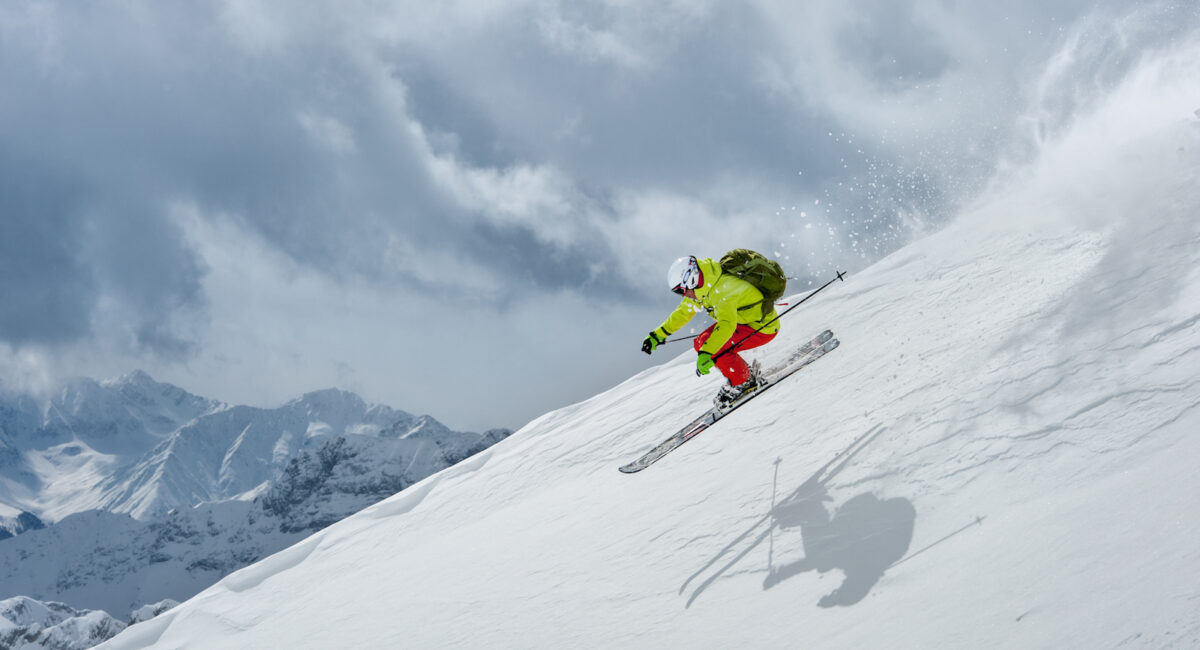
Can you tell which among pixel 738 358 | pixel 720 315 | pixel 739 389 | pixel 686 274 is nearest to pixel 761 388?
pixel 739 389

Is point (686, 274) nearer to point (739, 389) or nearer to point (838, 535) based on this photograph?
point (739, 389)

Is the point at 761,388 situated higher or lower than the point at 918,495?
higher

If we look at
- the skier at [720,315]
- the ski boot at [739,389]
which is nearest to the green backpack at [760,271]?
the skier at [720,315]

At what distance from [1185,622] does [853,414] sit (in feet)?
19.6

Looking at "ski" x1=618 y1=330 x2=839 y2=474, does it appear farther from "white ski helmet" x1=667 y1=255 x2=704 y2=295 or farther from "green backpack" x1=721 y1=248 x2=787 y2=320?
"white ski helmet" x1=667 y1=255 x2=704 y2=295

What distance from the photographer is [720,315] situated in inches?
397

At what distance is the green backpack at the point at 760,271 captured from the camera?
10.2 meters

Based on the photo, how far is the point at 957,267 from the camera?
14.2 meters

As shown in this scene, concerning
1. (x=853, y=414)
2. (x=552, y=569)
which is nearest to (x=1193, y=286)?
(x=853, y=414)

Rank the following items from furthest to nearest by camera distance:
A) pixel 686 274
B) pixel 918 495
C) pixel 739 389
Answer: pixel 739 389 < pixel 686 274 < pixel 918 495

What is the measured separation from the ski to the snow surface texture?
47 centimetres

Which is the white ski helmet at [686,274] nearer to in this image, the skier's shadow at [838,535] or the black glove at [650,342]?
the black glove at [650,342]

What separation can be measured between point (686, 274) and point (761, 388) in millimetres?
2443

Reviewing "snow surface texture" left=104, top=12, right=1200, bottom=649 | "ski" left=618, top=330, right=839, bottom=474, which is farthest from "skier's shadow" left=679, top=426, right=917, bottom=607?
"ski" left=618, top=330, right=839, bottom=474
